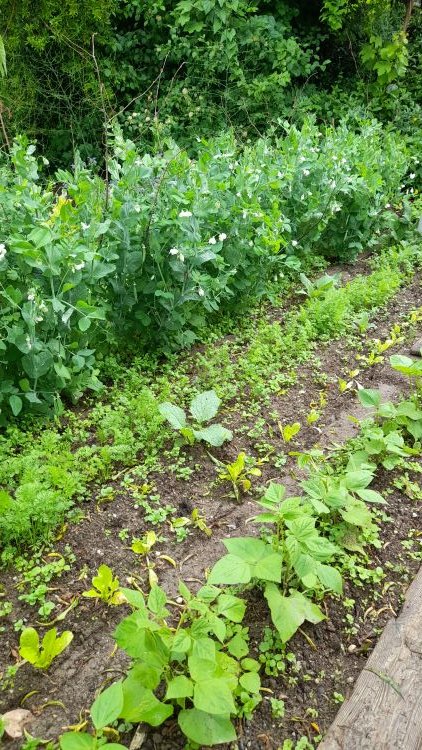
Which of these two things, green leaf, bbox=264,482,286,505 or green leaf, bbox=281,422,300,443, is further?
green leaf, bbox=281,422,300,443

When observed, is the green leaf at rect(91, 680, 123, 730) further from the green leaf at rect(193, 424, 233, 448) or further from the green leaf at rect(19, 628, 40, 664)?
the green leaf at rect(193, 424, 233, 448)

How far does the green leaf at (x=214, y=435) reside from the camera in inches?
118

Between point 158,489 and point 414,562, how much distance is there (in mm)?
1158

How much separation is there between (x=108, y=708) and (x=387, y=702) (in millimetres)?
881

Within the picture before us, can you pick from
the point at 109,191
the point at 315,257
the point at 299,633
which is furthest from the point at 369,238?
the point at 299,633

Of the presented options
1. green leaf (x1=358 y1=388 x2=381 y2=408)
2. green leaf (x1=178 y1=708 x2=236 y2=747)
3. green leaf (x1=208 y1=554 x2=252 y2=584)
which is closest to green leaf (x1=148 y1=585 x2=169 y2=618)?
green leaf (x1=208 y1=554 x2=252 y2=584)

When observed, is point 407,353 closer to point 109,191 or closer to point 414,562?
point 414,562

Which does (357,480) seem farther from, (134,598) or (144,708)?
(144,708)

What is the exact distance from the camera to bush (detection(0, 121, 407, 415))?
2.94m

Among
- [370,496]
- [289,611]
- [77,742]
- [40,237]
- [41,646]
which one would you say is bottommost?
[41,646]

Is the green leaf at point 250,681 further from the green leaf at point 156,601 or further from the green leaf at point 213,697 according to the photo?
the green leaf at point 156,601

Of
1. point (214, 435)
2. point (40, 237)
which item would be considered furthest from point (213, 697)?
point (40, 237)

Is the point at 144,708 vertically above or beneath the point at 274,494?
beneath

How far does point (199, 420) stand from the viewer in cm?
314
